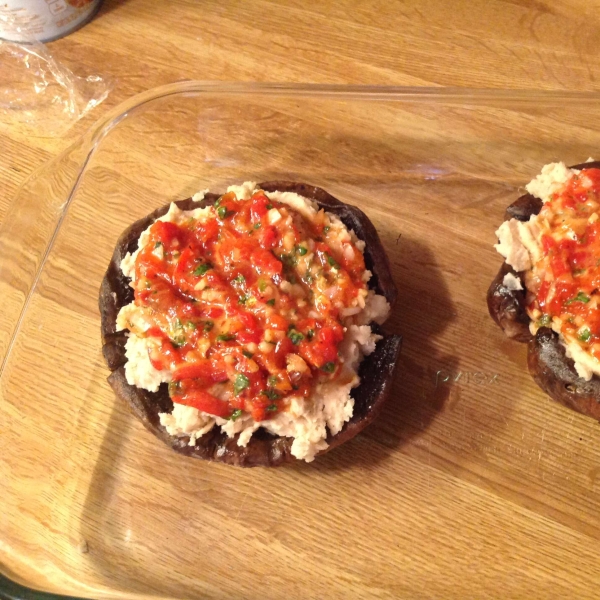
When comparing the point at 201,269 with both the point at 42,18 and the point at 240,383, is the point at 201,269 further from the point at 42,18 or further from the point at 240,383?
the point at 42,18

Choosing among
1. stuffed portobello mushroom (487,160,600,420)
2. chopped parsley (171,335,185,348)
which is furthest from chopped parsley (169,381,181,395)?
stuffed portobello mushroom (487,160,600,420)

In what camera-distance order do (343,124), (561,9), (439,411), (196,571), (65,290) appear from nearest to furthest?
(196,571)
(439,411)
(65,290)
(343,124)
(561,9)

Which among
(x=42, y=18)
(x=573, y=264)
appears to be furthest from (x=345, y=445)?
(x=42, y=18)

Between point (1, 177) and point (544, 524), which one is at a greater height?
point (1, 177)

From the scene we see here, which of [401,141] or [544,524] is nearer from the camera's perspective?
[544,524]

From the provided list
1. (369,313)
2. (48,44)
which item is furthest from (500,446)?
(48,44)

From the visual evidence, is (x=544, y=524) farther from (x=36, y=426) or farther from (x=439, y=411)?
(x=36, y=426)
